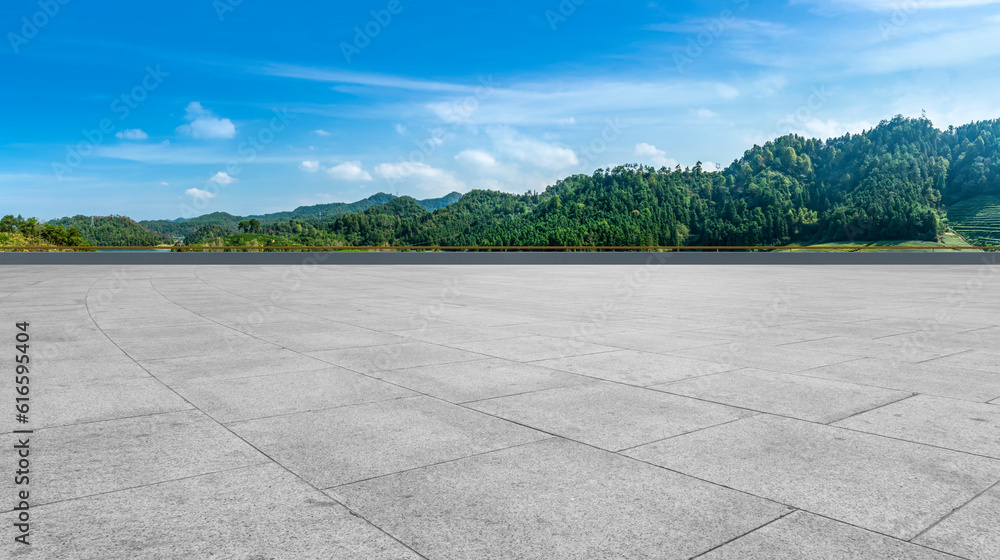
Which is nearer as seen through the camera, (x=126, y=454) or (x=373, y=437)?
(x=126, y=454)

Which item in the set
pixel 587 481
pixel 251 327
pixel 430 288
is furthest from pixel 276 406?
pixel 430 288

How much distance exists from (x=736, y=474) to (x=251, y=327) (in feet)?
27.7

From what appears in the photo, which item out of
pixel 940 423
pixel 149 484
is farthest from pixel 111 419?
pixel 940 423

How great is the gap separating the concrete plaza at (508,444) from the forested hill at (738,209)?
109249mm

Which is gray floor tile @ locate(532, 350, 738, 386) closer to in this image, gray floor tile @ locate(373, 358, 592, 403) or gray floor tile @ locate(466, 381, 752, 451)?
gray floor tile @ locate(373, 358, 592, 403)

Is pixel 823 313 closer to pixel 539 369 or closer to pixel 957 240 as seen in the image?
pixel 539 369

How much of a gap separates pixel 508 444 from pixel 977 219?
734ft

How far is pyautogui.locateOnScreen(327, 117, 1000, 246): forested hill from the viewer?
145250 mm

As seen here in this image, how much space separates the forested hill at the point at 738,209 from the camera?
145m

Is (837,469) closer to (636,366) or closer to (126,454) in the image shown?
(636,366)

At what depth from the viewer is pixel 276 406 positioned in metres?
5.53

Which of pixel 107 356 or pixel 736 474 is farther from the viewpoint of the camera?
pixel 107 356

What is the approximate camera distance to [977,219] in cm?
18300

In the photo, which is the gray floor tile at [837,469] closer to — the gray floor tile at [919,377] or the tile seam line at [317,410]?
the gray floor tile at [919,377]
